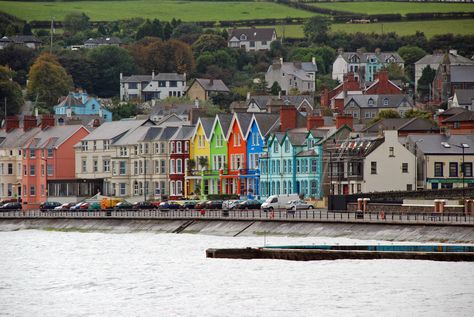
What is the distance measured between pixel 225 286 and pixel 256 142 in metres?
64.4

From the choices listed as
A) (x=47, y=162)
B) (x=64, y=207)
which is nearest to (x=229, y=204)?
(x=64, y=207)

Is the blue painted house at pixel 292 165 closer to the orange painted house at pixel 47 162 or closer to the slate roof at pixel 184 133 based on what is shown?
the slate roof at pixel 184 133

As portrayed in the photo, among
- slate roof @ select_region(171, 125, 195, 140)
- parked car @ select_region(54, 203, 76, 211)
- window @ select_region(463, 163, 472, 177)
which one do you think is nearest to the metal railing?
parked car @ select_region(54, 203, 76, 211)

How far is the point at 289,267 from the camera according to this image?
82688mm

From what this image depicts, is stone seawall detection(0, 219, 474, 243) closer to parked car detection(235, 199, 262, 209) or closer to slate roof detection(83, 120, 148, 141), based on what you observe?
parked car detection(235, 199, 262, 209)

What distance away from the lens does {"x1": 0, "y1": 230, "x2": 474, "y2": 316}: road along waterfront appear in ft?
225

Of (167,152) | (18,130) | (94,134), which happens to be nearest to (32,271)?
(167,152)

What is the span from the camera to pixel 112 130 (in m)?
162

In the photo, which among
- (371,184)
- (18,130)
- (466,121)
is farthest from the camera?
(18,130)

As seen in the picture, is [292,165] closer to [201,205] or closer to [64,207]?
[201,205]

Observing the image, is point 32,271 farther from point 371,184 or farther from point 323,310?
point 371,184

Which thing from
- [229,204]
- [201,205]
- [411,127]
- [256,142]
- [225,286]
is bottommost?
[225,286]

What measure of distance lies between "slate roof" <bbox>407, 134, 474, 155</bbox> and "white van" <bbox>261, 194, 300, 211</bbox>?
1095 centimetres

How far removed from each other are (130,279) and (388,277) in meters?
14.8
